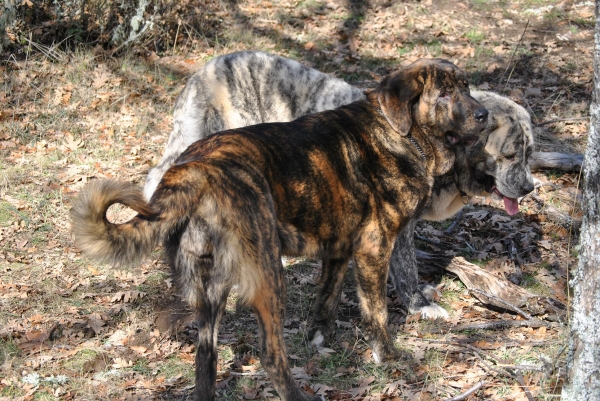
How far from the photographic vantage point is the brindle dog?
3.87 meters

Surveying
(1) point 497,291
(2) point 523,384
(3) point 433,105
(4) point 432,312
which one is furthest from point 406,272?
(2) point 523,384

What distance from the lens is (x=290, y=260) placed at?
23.8 feet

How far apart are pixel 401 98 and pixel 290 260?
2637 millimetres

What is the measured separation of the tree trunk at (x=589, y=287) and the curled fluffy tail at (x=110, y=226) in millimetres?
2549

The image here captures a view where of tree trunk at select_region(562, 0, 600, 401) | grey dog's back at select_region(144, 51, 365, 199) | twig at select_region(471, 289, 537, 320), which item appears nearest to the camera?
tree trunk at select_region(562, 0, 600, 401)

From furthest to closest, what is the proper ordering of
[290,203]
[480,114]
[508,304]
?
[508,304] < [480,114] < [290,203]

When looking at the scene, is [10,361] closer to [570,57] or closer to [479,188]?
[479,188]

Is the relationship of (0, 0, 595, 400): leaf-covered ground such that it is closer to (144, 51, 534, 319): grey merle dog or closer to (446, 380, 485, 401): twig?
(446, 380, 485, 401): twig

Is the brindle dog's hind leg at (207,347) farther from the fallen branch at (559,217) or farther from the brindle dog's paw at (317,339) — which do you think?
the fallen branch at (559,217)

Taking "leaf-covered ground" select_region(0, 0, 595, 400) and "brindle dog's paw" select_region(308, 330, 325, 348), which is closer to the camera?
"leaf-covered ground" select_region(0, 0, 595, 400)

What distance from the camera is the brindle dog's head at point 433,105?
5.20m

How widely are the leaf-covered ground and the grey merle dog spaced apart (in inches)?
25.1

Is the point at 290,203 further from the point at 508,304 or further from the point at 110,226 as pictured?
the point at 508,304

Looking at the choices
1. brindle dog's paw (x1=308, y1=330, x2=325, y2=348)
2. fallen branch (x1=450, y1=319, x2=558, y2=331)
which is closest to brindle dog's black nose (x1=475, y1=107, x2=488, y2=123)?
fallen branch (x1=450, y1=319, x2=558, y2=331)
